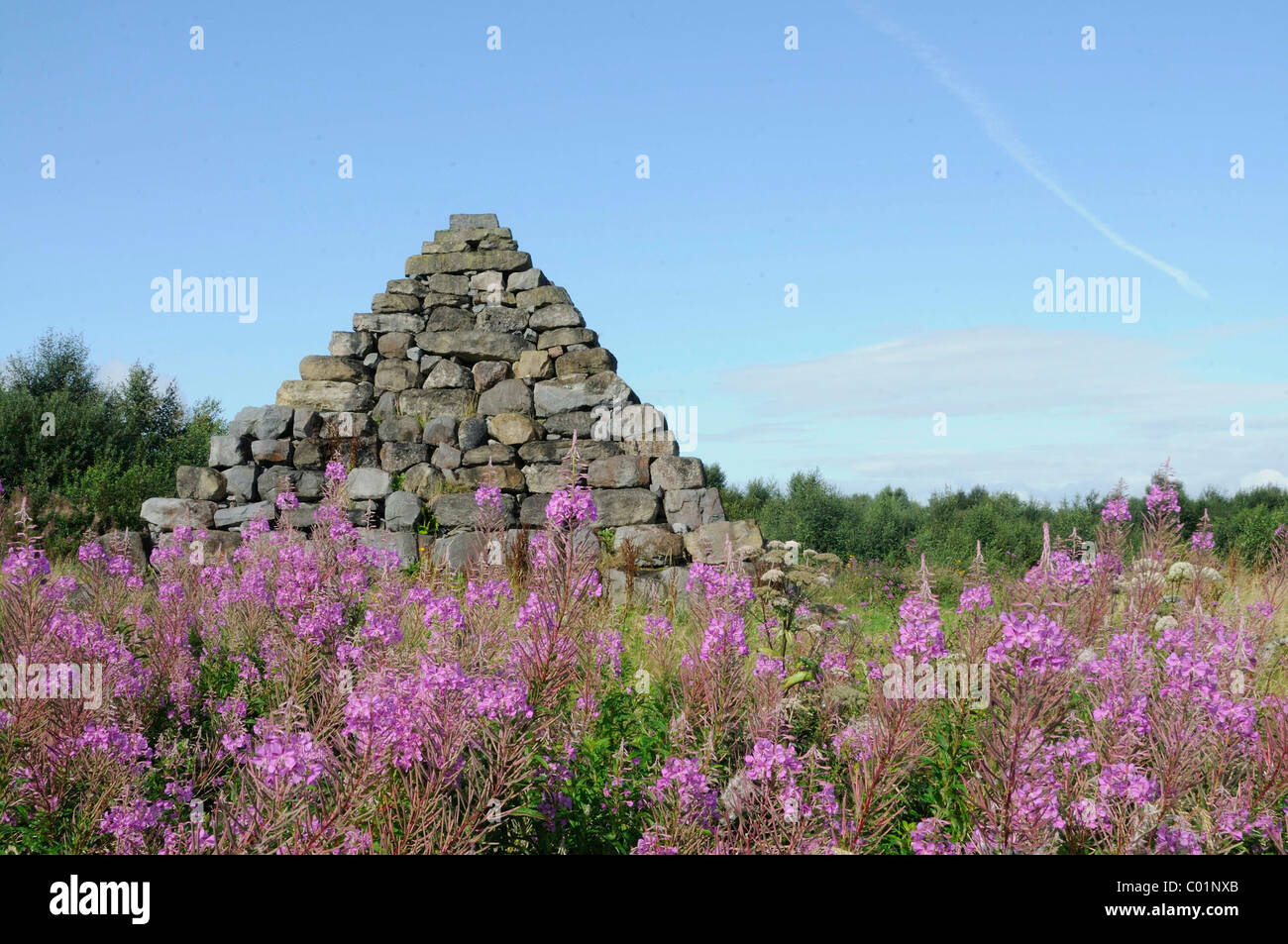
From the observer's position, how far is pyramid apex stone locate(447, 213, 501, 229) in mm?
14156

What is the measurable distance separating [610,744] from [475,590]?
1317mm

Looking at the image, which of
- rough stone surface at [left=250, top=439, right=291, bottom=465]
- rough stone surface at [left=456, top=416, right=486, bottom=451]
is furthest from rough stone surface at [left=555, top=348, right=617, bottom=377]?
rough stone surface at [left=250, top=439, right=291, bottom=465]

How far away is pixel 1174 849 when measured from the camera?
3123mm

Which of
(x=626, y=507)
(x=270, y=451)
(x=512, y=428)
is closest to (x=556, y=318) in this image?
(x=512, y=428)

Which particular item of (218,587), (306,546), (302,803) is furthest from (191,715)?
(302,803)

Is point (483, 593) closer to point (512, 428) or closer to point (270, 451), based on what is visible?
point (512, 428)

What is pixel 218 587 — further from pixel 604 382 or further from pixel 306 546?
pixel 604 382

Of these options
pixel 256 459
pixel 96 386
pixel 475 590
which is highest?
pixel 96 386

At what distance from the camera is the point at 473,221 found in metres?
14.2

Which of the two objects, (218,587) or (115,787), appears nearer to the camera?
(115,787)

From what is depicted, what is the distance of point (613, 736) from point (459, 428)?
30.8ft

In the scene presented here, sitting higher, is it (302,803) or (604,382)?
(604,382)

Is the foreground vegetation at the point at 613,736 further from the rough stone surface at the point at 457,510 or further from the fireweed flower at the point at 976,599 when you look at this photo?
the rough stone surface at the point at 457,510
